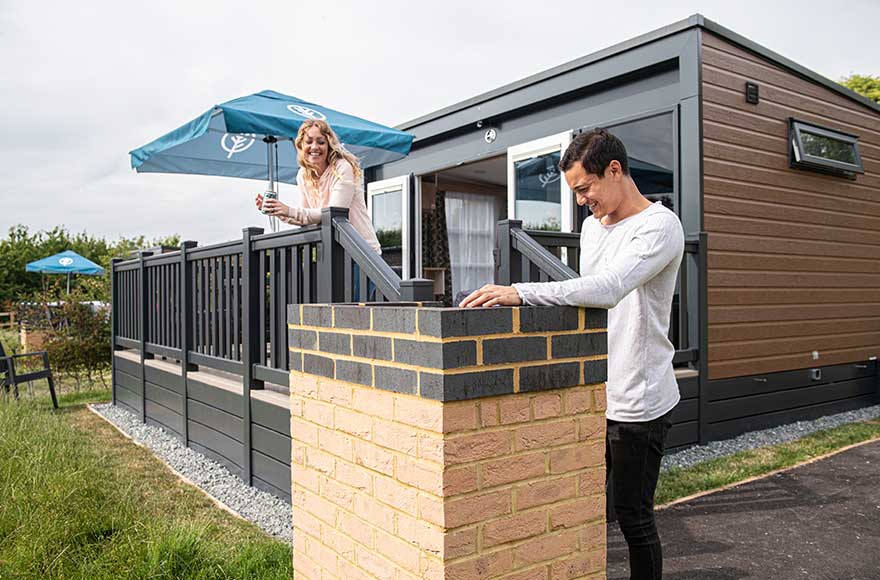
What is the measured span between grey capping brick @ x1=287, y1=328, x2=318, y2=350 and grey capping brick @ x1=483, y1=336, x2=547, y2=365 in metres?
0.63

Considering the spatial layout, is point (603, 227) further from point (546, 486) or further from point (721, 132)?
point (721, 132)

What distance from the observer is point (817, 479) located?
402 cm

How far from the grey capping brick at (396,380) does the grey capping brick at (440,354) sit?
0.03 meters

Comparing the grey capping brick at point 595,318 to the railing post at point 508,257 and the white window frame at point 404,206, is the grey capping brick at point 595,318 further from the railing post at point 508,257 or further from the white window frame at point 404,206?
the white window frame at point 404,206

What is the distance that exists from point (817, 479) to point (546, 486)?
10.6 ft

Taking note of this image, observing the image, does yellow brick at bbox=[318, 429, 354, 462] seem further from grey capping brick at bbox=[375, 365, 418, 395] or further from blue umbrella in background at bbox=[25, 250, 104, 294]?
blue umbrella in background at bbox=[25, 250, 104, 294]

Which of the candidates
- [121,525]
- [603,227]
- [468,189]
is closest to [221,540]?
[121,525]

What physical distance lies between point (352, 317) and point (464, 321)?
0.40 m

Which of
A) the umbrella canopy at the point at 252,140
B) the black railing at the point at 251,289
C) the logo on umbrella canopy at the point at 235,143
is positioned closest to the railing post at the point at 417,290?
the black railing at the point at 251,289

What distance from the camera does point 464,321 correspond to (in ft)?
4.66

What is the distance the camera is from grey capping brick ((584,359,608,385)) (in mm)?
1676

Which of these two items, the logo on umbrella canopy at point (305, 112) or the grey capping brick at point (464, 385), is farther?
→ the logo on umbrella canopy at point (305, 112)

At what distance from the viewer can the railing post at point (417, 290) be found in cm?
256

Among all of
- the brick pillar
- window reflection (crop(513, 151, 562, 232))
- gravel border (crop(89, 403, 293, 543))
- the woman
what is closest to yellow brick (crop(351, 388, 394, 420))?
the brick pillar
